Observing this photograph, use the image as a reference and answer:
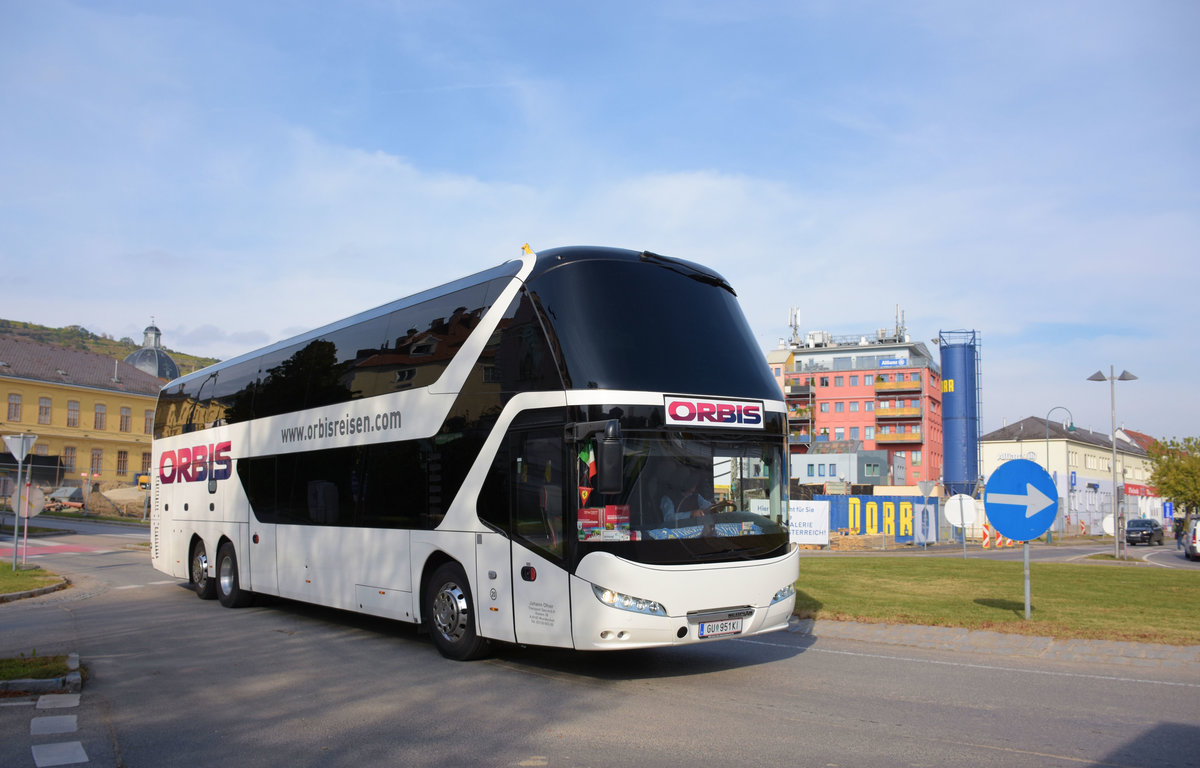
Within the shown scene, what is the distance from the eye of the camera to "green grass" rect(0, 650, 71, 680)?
8.55 m

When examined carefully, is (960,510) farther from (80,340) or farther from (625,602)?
(80,340)

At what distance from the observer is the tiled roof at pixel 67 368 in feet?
232

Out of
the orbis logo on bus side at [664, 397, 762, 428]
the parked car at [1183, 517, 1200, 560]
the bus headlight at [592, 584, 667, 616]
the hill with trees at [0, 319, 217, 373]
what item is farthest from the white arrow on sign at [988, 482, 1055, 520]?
the hill with trees at [0, 319, 217, 373]

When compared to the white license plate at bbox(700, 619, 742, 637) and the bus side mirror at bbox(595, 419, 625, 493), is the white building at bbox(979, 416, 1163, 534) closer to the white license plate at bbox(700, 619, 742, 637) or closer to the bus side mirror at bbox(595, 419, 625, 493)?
the white license plate at bbox(700, 619, 742, 637)

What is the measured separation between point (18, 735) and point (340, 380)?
639cm

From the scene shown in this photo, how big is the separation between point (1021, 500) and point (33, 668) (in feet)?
38.7

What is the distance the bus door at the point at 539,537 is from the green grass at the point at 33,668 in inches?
168

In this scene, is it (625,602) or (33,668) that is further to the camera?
(33,668)

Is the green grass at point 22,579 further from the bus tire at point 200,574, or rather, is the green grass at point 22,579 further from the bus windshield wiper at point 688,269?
the bus windshield wiper at point 688,269

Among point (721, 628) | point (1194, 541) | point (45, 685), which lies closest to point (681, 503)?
point (721, 628)

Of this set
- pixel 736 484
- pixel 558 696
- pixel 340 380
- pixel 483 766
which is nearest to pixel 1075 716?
pixel 736 484

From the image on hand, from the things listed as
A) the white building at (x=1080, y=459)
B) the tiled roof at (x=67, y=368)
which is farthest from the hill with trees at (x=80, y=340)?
the white building at (x=1080, y=459)

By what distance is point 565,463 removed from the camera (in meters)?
8.70

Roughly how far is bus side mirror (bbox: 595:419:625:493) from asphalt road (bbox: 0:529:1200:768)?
1.82 metres
